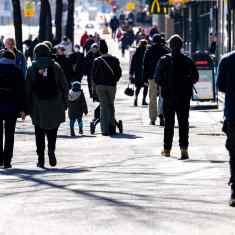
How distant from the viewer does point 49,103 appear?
56.4 ft

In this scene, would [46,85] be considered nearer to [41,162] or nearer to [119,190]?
[41,162]

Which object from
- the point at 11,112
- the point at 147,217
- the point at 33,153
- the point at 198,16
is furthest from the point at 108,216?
the point at 198,16

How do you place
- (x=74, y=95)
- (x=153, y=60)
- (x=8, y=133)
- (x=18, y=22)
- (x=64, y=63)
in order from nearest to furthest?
(x=8, y=133), (x=74, y=95), (x=153, y=60), (x=64, y=63), (x=18, y=22)

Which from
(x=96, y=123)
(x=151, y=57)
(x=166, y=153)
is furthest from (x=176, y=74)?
(x=96, y=123)

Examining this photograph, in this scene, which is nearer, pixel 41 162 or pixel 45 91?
pixel 45 91

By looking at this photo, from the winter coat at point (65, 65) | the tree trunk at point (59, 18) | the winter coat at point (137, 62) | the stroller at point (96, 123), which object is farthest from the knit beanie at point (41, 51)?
the tree trunk at point (59, 18)

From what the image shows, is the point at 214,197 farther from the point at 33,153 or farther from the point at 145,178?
the point at 33,153

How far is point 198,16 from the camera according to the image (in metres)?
59.8

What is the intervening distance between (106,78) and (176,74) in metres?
5.46

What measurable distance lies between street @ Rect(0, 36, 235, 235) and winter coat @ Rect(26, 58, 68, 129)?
2.18 ft

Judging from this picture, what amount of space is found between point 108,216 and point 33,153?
28.3ft

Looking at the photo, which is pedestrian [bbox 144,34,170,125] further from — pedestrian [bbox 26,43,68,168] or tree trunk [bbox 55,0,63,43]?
tree trunk [bbox 55,0,63,43]

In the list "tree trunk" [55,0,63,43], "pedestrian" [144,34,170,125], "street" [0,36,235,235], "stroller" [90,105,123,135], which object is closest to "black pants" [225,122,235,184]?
"street" [0,36,235,235]

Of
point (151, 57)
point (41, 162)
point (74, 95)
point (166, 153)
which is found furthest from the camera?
point (151, 57)
